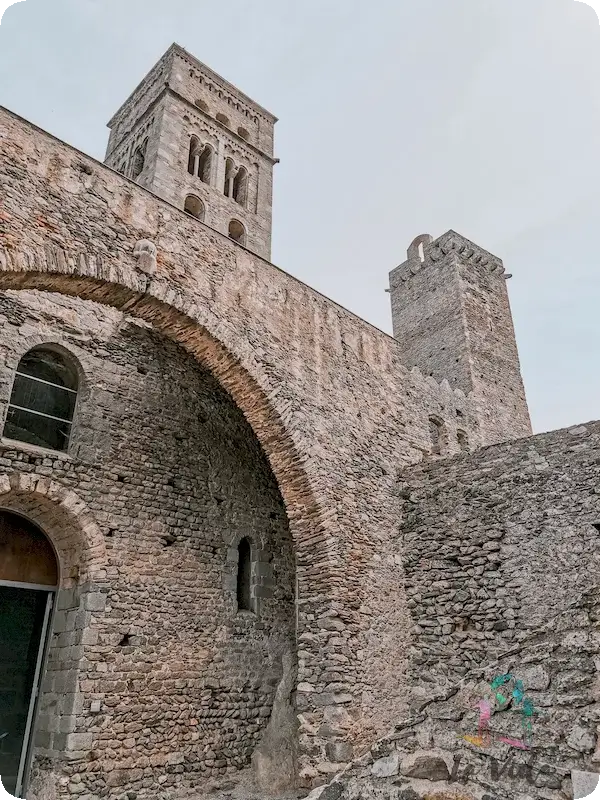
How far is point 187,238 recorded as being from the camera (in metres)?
6.99

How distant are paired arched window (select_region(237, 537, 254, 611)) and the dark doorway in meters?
2.78

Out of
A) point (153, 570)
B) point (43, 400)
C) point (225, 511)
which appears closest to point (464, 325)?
point (225, 511)

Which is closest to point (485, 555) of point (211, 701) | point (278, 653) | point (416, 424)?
point (416, 424)

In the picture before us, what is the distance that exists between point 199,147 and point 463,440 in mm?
13262

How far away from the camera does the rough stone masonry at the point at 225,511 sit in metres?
6.29

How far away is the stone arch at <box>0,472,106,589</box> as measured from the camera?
6944 mm

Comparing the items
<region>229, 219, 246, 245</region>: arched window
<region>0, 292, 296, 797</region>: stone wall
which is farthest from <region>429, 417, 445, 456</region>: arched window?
<region>229, 219, 246, 245</region>: arched window

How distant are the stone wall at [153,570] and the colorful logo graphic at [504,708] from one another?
5.00 metres

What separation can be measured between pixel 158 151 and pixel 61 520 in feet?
45.0

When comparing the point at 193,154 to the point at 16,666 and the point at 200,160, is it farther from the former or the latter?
the point at 16,666

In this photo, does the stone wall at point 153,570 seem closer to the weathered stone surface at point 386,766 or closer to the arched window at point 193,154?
the weathered stone surface at point 386,766

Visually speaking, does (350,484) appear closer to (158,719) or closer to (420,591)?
(420,591)

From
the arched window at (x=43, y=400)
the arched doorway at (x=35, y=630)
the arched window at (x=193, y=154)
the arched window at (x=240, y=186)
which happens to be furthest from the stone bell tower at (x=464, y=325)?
the arched doorway at (x=35, y=630)

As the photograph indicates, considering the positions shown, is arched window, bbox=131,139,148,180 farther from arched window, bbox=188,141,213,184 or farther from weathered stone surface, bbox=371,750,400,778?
weathered stone surface, bbox=371,750,400,778
